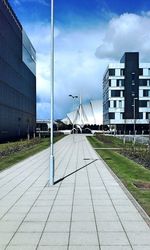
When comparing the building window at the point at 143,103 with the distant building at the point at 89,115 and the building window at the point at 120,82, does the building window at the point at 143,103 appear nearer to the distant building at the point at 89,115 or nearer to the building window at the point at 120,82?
the building window at the point at 120,82

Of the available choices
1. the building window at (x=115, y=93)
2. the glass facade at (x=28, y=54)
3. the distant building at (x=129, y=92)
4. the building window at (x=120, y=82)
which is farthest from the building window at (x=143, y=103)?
the glass facade at (x=28, y=54)

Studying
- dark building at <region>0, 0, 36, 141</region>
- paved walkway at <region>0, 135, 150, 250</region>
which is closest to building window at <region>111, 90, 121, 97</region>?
dark building at <region>0, 0, 36, 141</region>

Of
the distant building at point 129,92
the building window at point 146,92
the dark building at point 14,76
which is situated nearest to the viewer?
the dark building at point 14,76

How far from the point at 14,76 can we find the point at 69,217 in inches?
2603

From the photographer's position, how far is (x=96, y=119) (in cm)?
16388

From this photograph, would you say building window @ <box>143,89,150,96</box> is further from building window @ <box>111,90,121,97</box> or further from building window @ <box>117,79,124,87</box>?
building window @ <box>111,90,121,97</box>

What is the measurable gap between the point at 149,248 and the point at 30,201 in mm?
5089

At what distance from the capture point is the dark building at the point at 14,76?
62.5 meters

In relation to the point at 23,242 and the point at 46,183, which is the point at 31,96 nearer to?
the point at 46,183

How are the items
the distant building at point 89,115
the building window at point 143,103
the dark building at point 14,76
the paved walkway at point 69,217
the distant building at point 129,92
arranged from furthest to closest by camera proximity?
the distant building at point 89,115 → the building window at point 143,103 → the distant building at point 129,92 → the dark building at point 14,76 → the paved walkway at point 69,217

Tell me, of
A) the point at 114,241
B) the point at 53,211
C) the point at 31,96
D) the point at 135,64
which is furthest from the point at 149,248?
the point at 135,64

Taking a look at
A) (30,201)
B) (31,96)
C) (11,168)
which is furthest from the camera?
(31,96)

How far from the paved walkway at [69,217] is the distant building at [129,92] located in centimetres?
10243

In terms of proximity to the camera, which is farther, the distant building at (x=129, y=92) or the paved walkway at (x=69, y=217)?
the distant building at (x=129, y=92)
